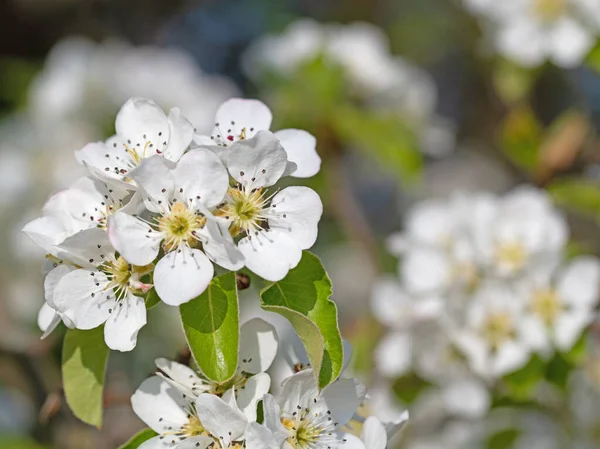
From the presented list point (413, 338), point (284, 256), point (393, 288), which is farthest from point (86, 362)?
point (393, 288)

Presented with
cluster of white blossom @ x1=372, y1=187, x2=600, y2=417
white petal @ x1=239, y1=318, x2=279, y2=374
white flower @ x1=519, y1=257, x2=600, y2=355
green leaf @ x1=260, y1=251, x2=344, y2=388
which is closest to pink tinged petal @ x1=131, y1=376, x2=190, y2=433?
white petal @ x1=239, y1=318, x2=279, y2=374

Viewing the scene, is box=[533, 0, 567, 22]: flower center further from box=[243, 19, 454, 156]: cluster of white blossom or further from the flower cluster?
the flower cluster

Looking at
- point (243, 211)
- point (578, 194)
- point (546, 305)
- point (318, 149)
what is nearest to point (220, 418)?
point (243, 211)

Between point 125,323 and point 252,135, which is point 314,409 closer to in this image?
point 125,323

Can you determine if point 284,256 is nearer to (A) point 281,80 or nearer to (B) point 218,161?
(B) point 218,161

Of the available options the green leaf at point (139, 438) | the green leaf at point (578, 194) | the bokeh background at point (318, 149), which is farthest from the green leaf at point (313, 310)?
the green leaf at point (578, 194)
